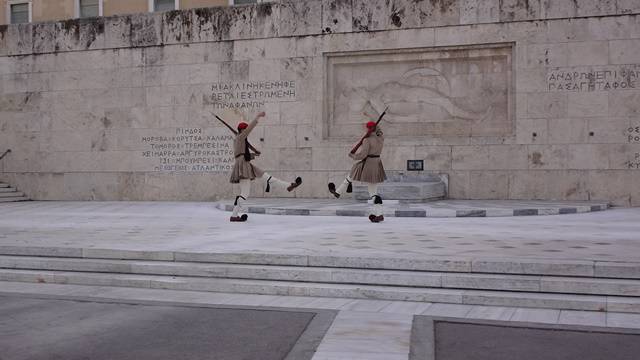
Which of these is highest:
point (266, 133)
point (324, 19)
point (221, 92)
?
point (324, 19)

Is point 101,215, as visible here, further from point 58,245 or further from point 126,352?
point 126,352

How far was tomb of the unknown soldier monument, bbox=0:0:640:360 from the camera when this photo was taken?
220 inches

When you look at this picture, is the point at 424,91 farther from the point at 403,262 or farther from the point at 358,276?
the point at 358,276

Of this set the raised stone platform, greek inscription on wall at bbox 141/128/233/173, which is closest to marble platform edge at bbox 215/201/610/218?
the raised stone platform

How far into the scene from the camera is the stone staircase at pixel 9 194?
1951 centimetres

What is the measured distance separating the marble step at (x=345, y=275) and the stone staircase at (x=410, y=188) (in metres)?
7.55

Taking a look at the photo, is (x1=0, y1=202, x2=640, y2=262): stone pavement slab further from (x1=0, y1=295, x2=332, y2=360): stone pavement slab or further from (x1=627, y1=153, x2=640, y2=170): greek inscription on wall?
(x1=0, y1=295, x2=332, y2=360): stone pavement slab

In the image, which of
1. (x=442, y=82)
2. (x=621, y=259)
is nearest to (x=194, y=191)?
(x=442, y=82)

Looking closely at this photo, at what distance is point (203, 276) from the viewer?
7.54 m

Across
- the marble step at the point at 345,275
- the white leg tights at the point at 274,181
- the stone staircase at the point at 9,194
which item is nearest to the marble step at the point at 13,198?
the stone staircase at the point at 9,194

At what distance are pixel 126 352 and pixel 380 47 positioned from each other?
13.8 metres

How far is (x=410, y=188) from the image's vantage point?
14648 millimetres

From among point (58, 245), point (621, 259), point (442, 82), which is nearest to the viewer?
point (621, 259)

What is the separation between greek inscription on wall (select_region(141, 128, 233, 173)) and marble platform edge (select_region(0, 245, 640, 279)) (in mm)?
9870
